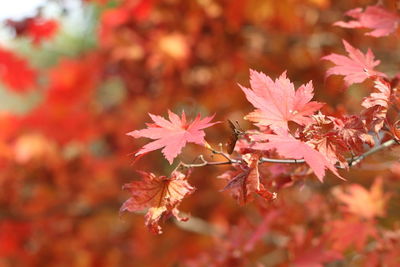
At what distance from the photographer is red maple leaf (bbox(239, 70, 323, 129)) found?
3.30 feet

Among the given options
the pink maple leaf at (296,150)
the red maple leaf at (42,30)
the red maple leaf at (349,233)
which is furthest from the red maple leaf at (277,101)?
the red maple leaf at (42,30)

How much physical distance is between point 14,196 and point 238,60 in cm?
207

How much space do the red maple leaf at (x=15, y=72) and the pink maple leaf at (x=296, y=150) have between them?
4.58m

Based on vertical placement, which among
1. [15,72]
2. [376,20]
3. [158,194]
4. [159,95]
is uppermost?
[15,72]

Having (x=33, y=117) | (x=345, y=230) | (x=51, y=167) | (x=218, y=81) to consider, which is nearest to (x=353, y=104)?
(x=218, y=81)

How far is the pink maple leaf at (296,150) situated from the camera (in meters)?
0.90

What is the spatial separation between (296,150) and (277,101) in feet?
0.47

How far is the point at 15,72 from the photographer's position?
536 centimetres

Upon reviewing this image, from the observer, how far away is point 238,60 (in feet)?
14.8

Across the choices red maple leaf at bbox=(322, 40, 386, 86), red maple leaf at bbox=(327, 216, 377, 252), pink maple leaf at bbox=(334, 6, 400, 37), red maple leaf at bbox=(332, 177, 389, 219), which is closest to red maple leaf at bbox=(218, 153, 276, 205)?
red maple leaf at bbox=(322, 40, 386, 86)

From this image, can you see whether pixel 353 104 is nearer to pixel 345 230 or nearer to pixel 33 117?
pixel 345 230

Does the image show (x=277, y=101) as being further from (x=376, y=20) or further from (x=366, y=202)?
(x=366, y=202)

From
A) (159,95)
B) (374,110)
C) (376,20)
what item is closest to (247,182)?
(374,110)

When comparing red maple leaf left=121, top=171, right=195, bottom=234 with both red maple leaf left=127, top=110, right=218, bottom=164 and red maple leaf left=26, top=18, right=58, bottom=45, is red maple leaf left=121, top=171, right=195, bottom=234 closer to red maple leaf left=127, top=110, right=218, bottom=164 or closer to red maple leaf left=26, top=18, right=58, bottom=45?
red maple leaf left=127, top=110, right=218, bottom=164
